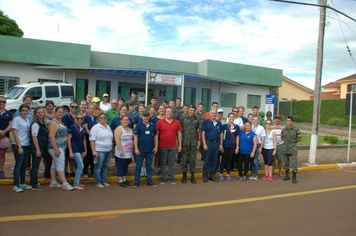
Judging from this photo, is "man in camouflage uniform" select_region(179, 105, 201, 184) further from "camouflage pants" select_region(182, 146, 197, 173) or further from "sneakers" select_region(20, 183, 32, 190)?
"sneakers" select_region(20, 183, 32, 190)

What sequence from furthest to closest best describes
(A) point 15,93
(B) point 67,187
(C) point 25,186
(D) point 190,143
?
(A) point 15,93 → (D) point 190,143 → (B) point 67,187 → (C) point 25,186

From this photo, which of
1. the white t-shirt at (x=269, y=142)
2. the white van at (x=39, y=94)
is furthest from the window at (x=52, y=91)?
the white t-shirt at (x=269, y=142)

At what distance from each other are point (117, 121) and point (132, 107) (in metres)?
0.84

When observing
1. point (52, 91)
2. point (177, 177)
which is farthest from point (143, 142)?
point (52, 91)

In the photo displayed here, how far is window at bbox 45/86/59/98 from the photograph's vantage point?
13.9 metres

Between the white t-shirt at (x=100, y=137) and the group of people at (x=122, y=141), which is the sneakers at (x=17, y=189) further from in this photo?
the white t-shirt at (x=100, y=137)

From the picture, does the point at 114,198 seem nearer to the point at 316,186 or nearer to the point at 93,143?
the point at 93,143

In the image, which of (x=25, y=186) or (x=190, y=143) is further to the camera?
(x=190, y=143)

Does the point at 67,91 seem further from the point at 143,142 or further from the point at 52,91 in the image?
the point at 143,142

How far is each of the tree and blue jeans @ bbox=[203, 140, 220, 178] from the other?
25.2 meters

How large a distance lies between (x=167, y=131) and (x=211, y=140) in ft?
4.18

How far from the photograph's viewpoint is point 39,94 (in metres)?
13.6

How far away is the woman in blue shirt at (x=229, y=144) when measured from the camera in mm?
7480

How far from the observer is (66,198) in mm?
5273
